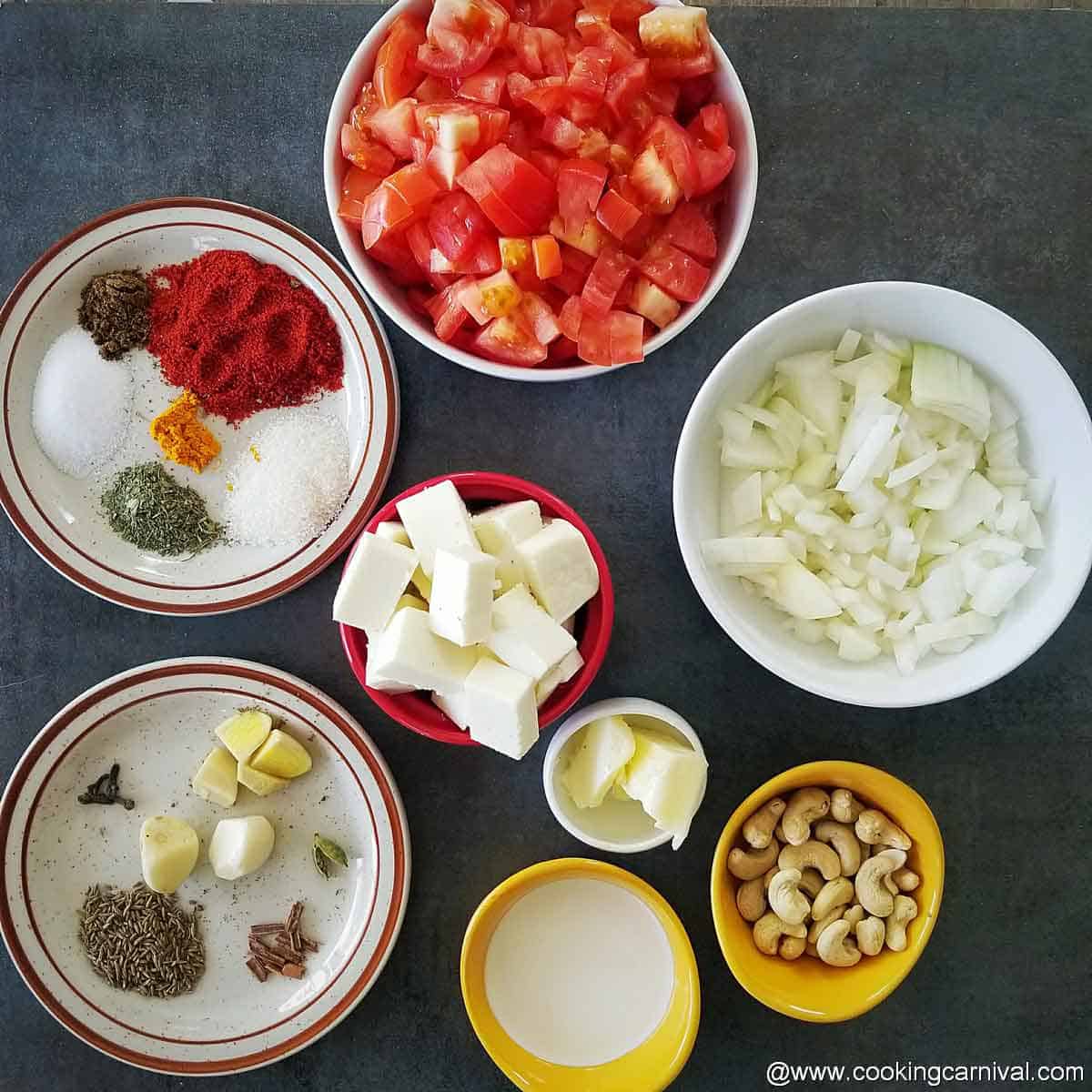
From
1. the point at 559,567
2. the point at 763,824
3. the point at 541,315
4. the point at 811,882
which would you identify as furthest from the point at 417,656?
the point at 811,882

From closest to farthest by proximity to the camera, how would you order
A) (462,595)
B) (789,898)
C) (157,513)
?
(462,595) < (789,898) < (157,513)

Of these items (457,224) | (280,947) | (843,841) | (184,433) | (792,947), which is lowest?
(280,947)

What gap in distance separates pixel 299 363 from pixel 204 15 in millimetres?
586

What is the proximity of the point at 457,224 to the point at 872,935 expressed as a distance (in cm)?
112

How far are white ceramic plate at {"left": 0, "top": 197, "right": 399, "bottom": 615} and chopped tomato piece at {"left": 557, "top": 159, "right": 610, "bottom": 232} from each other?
375mm

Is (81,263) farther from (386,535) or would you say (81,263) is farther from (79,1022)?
(79,1022)

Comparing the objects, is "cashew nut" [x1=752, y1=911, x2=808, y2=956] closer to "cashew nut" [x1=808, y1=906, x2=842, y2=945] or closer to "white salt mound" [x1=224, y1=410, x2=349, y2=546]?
"cashew nut" [x1=808, y1=906, x2=842, y2=945]

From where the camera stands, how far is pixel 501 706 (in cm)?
120

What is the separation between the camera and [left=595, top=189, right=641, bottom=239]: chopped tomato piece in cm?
124

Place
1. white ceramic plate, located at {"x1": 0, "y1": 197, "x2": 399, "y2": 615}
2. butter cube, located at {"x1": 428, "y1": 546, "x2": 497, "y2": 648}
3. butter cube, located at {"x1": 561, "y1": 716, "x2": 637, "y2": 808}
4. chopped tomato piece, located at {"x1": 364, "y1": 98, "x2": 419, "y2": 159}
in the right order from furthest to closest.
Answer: white ceramic plate, located at {"x1": 0, "y1": 197, "x2": 399, "y2": 615}
butter cube, located at {"x1": 561, "y1": 716, "x2": 637, "y2": 808}
chopped tomato piece, located at {"x1": 364, "y1": 98, "x2": 419, "y2": 159}
butter cube, located at {"x1": 428, "y1": 546, "x2": 497, "y2": 648}

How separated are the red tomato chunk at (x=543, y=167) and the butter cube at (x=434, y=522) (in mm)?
221

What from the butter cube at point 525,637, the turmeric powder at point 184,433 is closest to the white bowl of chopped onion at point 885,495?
the butter cube at point 525,637

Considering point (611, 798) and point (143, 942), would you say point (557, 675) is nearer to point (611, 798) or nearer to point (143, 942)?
point (611, 798)

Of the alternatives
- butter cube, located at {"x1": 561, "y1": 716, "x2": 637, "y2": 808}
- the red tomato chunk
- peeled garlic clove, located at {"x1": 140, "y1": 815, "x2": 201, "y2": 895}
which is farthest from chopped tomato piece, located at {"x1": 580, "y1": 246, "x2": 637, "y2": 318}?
peeled garlic clove, located at {"x1": 140, "y1": 815, "x2": 201, "y2": 895}
